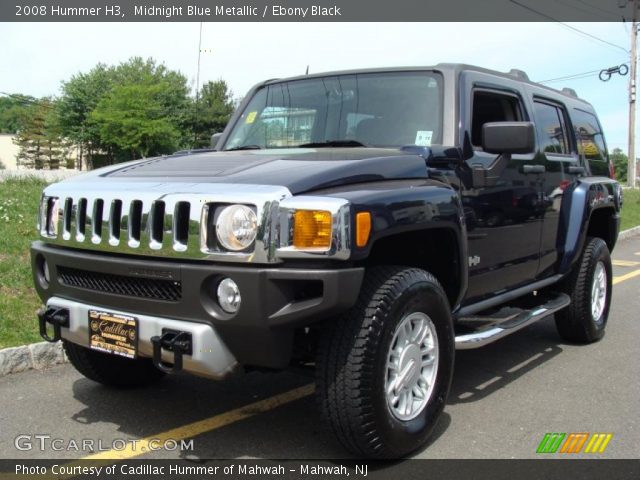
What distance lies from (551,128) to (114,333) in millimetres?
3693

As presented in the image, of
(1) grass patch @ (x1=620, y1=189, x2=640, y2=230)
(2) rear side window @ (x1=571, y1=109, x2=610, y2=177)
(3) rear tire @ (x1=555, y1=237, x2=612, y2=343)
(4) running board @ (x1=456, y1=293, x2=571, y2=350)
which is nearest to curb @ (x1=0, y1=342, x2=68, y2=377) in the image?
(4) running board @ (x1=456, y1=293, x2=571, y2=350)

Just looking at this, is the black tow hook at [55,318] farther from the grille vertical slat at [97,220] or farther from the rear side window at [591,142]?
Answer: the rear side window at [591,142]

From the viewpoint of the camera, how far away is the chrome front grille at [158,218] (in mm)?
2713

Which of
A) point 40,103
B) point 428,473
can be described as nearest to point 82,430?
point 428,473

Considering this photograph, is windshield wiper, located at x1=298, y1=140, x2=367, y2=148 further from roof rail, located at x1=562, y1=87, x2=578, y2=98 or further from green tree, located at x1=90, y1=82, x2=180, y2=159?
green tree, located at x1=90, y1=82, x2=180, y2=159

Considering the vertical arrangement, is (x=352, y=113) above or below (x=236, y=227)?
above

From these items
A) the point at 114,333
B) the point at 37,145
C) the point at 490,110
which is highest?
the point at 37,145

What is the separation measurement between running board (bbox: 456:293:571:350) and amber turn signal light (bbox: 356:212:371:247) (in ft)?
3.56

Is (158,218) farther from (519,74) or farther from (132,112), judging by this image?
(132,112)

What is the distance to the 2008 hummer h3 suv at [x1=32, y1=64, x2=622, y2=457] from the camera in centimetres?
274

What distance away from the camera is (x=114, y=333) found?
3047 millimetres

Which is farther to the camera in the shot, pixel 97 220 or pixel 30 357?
pixel 30 357

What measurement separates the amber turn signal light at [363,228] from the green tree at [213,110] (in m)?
53.7

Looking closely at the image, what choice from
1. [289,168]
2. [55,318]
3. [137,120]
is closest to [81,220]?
[55,318]
